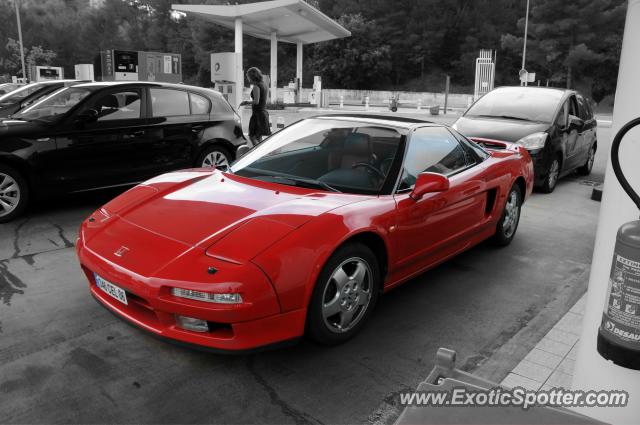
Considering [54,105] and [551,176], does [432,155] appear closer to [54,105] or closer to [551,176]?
[54,105]

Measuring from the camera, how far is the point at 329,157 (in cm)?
426

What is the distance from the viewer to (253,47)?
67125 mm

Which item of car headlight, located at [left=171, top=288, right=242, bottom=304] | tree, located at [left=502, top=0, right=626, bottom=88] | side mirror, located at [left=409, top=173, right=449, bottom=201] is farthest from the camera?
tree, located at [left=502, top=0, right=626, bottom=88]

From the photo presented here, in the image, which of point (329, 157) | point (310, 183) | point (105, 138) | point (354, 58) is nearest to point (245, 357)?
point (310, 183)

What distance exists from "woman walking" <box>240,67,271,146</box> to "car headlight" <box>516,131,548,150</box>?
460 centimetres

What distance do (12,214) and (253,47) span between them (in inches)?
2535

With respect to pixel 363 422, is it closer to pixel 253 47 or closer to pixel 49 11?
pixel 253 47

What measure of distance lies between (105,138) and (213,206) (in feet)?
12.5

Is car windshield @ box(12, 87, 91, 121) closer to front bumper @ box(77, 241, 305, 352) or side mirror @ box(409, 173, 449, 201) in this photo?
front bumper @ box(77, 241, 305, 352)

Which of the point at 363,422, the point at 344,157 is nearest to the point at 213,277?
the point at 363,422

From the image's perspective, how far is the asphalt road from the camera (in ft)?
9.34

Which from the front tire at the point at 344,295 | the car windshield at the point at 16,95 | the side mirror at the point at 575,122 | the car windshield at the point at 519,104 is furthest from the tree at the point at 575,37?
the front tire at the point at 344,295

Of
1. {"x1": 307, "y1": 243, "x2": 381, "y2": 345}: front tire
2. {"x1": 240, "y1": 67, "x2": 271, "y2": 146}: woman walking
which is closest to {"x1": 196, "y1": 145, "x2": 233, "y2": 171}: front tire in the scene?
{"x1": 240, "y1": 67, "x2": 271, "y2": 146}: woman walking

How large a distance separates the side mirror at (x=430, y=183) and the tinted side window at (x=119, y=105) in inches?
182
